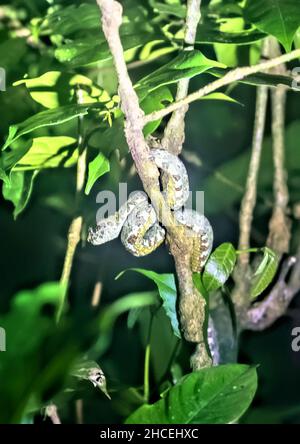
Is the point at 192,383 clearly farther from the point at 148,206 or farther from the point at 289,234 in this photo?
the point at 289,234

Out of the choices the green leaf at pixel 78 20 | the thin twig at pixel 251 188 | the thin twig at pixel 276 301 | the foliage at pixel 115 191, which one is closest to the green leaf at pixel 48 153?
the foliage at pixel 115 191

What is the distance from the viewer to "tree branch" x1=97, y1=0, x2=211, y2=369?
40 cm

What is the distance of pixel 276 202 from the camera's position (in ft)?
2.75

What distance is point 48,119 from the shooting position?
1.61 feet

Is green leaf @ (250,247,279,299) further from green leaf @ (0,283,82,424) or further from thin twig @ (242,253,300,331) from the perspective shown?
green leaf @ (0,283,82,424)

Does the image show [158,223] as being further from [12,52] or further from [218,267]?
[12,52]

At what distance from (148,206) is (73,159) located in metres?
0.18

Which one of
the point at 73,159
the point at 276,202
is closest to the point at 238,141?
the point at 276,202

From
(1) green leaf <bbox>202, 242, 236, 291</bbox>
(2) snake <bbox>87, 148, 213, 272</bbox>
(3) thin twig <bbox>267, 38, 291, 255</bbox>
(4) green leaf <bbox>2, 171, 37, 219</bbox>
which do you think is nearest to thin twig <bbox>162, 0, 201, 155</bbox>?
(2) snake <bbox>87, 148, 213, 272</bbox>

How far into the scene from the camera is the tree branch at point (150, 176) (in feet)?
1.32

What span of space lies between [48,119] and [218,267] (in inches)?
8.6

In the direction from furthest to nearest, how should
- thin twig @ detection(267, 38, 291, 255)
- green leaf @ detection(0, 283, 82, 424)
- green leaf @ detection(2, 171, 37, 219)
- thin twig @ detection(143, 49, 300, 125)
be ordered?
thin twig @ detection(267, 38, 291, 255) → green leaf @ detection(2, 171, 37, 219) → thin twig @ detection(143, 49, 300, 125) → green leaf @ detection(0, 283, 82, 424)

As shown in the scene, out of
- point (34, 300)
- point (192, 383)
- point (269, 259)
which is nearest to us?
point (34, 300)

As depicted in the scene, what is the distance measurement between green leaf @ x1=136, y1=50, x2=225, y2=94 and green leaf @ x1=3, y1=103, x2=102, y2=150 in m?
0.05
